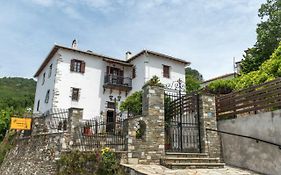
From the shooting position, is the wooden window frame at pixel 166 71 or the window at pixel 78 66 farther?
the wooden window frame at pixel 166 71

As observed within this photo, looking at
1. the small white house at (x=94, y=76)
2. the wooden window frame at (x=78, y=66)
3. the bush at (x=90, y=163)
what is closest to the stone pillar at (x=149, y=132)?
the bush at (x=90, y=163)

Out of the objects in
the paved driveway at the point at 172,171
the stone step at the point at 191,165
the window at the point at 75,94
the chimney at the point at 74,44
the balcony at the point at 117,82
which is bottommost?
the paved driveway at the point at 172,171

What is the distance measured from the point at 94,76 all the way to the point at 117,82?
2.20 metres

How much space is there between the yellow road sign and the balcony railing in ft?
33.4

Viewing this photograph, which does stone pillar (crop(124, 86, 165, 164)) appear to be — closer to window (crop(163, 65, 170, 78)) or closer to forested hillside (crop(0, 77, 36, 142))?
window (crop(163, 65, 170, 78))

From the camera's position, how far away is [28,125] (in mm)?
14125

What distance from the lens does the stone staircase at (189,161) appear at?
342 inches

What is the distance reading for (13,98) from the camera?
33.8 meters

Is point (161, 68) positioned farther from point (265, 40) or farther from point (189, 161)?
point (189, 161)

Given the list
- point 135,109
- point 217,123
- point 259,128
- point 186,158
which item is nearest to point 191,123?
point 217,123

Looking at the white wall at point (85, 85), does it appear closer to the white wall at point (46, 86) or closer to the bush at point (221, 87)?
the white wall at point (46, 86)

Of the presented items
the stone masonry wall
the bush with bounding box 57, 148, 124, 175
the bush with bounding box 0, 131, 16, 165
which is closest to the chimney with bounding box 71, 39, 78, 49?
the bush with bounding box 0, 131, 16, 165

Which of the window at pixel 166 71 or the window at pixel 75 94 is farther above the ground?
the window at pixel 166 71

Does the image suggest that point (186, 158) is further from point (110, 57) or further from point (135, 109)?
point (110, 57)
